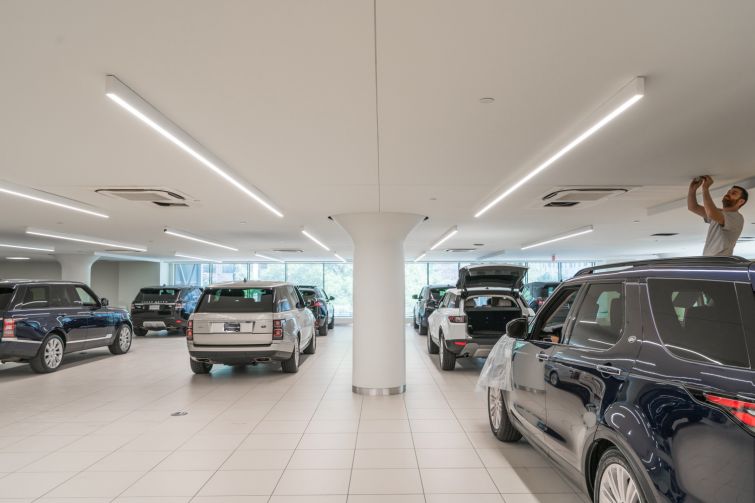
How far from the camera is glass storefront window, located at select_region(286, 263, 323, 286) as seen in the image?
101 feet

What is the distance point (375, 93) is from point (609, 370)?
8.05 ft

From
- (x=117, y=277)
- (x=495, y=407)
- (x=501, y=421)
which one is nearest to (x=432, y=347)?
(x=495, y=407)

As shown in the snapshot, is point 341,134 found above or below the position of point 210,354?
above

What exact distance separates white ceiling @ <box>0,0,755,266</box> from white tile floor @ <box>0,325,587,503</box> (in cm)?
307

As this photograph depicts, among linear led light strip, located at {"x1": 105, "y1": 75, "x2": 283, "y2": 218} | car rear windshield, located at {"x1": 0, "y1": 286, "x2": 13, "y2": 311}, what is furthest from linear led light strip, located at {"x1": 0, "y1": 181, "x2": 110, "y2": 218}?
linear led light strip, located at {"x1": 105, "y1": 75, "x2": 283, "y2": 218}

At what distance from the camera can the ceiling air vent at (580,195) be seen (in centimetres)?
715

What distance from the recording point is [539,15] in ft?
8.61

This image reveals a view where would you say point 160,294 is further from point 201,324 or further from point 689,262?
point 689,262

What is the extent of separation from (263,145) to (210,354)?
15.7ft

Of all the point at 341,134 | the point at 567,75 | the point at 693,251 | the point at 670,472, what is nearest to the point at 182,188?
the point at 341,134

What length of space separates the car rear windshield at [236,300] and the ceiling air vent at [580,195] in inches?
201

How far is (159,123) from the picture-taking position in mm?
4062

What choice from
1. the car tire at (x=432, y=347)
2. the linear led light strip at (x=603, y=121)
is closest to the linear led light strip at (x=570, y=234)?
the car tire at (x=432, y=347)

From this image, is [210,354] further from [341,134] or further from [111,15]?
[111,15]
